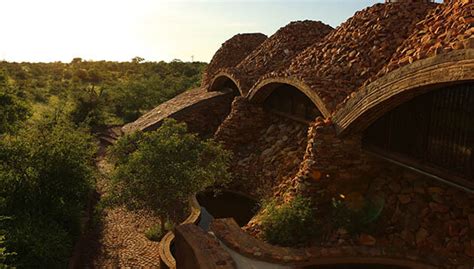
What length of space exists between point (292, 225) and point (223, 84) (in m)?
15.4

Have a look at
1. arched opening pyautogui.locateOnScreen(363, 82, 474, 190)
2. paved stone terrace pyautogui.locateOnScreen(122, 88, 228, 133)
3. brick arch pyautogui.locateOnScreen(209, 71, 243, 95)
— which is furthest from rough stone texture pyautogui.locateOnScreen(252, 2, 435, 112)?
paved stone terrace pyautogui.locateOnScreen(122, 88, 228, 133)

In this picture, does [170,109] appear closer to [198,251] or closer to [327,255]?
[198,251]

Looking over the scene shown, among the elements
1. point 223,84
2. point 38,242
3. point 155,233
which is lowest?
point 155,233

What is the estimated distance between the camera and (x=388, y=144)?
34.8 ft

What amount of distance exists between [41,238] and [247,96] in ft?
38.2

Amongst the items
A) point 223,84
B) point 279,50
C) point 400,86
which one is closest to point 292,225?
point 400,86

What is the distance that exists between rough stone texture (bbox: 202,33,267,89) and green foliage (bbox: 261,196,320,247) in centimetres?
1946

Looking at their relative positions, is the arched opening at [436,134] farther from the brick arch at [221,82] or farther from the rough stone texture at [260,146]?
the brick arch at [221,82]

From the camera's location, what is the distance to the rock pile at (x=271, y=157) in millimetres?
15039

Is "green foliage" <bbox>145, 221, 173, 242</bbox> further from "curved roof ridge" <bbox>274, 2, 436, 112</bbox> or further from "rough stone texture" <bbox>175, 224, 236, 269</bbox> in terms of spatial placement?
"curved roof ridge" <bbox>274, 2, 436, 112</bbox>

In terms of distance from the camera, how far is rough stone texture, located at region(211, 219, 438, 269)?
9461 millimetres

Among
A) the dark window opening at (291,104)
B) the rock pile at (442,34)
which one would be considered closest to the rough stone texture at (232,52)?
the dark window opening at (291,104)

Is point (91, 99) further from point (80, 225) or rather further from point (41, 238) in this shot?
point (41, 238)

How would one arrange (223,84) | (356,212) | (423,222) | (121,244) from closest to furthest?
(423,222), (356,212), (121,244), (223,84)
